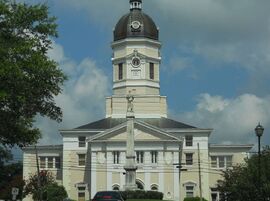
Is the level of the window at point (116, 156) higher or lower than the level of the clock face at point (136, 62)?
lower

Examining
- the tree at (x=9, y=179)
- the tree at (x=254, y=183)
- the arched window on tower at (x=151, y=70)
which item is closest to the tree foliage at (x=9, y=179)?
the tree at (x=9, y=179)

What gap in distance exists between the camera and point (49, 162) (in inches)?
3752

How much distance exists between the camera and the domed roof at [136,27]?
317ft

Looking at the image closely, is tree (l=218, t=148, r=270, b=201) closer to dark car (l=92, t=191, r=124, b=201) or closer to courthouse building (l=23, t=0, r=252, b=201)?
dark car (l=92, t=191, r=124, b=201)

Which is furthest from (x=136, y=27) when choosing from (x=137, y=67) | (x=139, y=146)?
(x=139, y=146)

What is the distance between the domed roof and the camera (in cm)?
9669

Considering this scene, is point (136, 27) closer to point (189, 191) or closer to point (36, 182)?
point (189, 191)

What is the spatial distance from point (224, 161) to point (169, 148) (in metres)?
11.1

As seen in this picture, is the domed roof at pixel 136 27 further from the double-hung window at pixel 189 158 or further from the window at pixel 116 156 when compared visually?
the window at pixel 116 156

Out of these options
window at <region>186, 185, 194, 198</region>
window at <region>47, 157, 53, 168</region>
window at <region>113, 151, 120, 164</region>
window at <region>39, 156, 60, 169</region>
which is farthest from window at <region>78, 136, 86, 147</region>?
window at <region>186, 185, 194, 198</region>

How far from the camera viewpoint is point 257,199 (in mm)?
41031

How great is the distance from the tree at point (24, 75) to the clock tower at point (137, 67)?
69.9 m

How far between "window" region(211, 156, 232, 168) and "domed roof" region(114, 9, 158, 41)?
18728mm

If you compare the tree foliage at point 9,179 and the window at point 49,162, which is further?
the window at point 49,162
